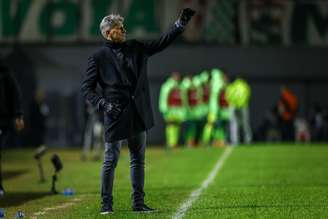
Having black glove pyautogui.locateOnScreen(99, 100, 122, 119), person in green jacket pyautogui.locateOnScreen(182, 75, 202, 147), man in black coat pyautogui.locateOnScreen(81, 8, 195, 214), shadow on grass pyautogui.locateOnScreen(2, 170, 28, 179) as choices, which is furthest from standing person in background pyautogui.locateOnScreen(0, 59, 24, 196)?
person in green jacket pyautogui.locateOnScreen(182, 75, 202, 147)

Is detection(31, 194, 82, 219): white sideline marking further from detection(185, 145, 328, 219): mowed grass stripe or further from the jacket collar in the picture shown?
the jacket collar

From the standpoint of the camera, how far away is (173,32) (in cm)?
1084

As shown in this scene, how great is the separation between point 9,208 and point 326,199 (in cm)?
409

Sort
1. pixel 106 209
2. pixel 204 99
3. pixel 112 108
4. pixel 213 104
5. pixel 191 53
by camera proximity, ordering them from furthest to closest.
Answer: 1. pixel 191 53
2. pixel 204 99
3. pixel 213 104
4. pixel 106 209
5. pixel 112 108

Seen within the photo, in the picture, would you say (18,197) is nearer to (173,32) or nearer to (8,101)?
(8,101)

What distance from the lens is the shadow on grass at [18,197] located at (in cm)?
1341

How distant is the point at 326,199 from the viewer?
40.7ft

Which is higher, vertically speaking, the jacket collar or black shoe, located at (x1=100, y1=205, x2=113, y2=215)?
the jacket collar

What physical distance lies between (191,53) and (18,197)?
2116cm

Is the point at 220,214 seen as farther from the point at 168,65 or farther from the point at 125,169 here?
the point at 168,65

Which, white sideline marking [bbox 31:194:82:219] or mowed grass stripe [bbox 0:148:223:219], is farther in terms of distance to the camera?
mowed grass stripe [bbox 0:148:223:219]

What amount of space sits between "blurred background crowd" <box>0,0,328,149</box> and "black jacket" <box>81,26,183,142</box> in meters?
23.2

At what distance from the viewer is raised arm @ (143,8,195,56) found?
1084 centimetres

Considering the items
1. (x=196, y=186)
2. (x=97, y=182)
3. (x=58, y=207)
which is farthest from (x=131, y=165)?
(x=97, y=182)
